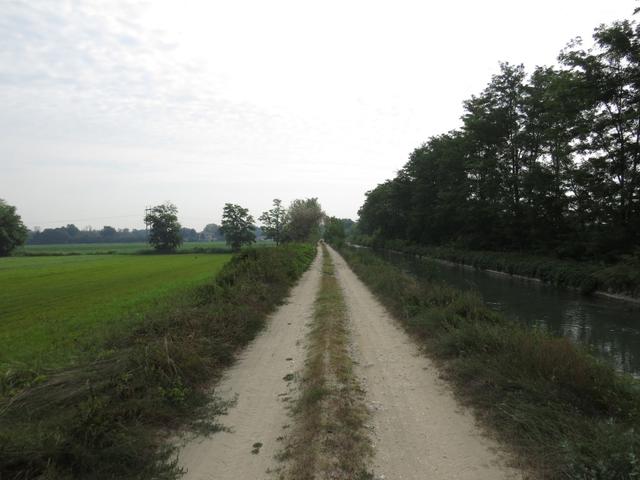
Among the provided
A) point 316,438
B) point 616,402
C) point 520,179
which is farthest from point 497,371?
point 520,179

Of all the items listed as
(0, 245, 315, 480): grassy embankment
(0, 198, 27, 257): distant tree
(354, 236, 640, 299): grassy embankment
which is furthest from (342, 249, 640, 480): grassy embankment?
(0, 198, 27, 257): distant tree

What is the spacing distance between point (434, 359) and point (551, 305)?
1224 cm

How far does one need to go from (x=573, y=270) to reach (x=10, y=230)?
A: 98.3 meters

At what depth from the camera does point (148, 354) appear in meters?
6.67

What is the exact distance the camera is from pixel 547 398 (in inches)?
210

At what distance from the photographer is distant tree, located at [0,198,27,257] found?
2985 inches

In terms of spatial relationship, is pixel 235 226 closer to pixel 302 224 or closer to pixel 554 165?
pixel 302 224

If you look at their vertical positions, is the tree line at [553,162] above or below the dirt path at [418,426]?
above

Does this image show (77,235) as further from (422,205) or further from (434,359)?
(434,359)

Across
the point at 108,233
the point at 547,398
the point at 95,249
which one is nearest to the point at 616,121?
the point at 547,398

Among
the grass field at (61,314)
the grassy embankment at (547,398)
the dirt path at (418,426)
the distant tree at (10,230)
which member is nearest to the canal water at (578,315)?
the grassy embankment at (547,398)

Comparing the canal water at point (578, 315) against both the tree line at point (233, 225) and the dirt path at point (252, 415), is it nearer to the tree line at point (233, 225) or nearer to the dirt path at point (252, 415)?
the dirt path at point (252, 415)

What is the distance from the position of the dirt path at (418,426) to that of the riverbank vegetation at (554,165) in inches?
595

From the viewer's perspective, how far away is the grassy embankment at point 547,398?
3920 millimetres
